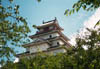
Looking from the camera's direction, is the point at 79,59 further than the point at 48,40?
No

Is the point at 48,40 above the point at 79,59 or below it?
above

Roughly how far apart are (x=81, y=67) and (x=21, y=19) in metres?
5.04

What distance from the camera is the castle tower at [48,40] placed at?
35.7 meters

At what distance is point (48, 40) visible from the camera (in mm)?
37812

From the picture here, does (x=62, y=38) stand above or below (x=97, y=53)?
above

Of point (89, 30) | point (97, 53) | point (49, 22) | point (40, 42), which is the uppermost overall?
point (49, 22)

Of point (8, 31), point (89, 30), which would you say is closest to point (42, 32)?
point (89, 30)

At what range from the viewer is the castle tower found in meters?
35.7

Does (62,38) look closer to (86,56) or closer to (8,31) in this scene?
(86,56)

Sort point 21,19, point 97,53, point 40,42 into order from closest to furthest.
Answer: point 21,19 < point 97,53 < point 40,42

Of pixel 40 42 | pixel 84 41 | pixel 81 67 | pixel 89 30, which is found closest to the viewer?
pixel 81 67

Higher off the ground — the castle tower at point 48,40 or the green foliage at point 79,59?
the castle tower at point 48,40

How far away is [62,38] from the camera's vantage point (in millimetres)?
38156

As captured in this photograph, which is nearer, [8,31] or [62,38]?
[8,31]
